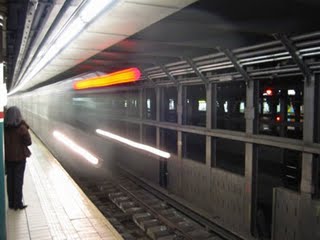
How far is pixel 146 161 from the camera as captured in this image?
10.5m

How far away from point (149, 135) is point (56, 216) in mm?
5870

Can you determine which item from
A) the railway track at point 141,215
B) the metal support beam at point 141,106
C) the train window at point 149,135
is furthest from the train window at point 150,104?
the railway track at point 141,215

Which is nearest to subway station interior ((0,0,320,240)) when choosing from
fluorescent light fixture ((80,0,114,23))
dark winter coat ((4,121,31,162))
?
fluorescent light fixture ((80,0,114,23))

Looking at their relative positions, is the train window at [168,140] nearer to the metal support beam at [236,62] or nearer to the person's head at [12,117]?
the metal support beam at [236,62]

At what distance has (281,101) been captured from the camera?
6.11 m

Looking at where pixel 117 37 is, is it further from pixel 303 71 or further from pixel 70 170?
pixel 70 170

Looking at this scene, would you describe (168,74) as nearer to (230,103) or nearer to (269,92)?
(230,103)

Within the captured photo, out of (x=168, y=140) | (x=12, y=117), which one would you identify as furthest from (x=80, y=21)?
(x=168, y=140)

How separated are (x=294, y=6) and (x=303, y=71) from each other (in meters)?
1.12

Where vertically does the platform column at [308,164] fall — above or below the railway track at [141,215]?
above

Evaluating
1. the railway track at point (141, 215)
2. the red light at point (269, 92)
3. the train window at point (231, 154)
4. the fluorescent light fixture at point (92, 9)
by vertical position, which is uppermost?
the fluorescent light fixture at point (92, 9)

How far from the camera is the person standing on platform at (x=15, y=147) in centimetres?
512

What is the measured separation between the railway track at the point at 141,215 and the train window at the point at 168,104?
213 cm

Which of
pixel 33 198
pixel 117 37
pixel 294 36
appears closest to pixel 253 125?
pixel 294 36
